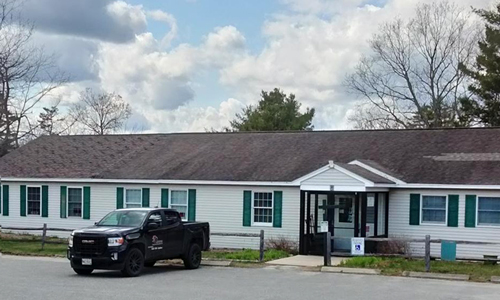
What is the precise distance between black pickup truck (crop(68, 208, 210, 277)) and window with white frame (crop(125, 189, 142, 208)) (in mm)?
8259

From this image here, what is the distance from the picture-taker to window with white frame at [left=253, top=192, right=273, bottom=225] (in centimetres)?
2711

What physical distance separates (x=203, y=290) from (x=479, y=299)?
19.3ft

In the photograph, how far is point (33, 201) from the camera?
1262 inches

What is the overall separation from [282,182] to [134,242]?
8.68 meters

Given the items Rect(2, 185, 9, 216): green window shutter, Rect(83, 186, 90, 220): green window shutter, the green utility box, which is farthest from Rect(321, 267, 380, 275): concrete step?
Rect(2, 185, 9, 216): green window shutter

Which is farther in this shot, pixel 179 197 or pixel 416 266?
pixel 179 197

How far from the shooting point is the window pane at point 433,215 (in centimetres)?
2480

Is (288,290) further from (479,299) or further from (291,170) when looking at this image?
(291,170)

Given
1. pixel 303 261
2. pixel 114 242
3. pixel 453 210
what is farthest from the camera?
pixel 453 210

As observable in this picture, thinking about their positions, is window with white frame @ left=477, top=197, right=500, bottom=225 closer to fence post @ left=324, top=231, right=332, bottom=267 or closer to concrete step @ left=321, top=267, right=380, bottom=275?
concrete step @ left=321, top=267, right=380, bottom=275

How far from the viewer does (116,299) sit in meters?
14.6

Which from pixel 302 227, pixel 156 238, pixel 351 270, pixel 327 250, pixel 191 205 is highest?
pixel 191 205

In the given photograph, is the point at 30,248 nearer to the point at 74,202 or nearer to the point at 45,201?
the point at 74,202

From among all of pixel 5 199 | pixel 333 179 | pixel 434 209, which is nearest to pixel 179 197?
pixel 333 179
